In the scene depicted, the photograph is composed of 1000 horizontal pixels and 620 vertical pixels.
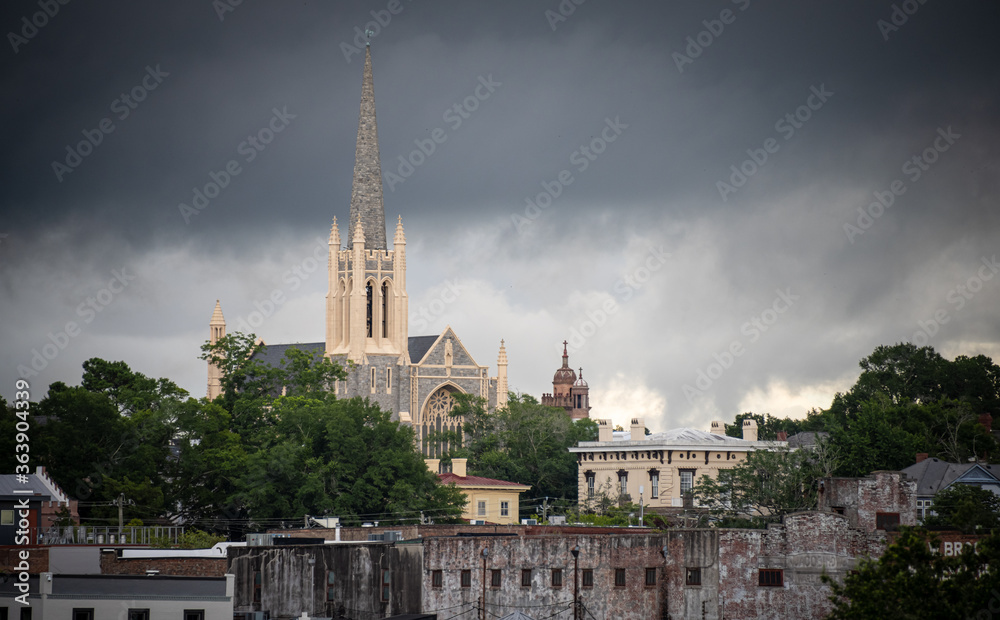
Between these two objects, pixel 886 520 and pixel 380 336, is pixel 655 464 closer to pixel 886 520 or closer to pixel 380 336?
pixel 886 520

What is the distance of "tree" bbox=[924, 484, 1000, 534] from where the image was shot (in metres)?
63.4

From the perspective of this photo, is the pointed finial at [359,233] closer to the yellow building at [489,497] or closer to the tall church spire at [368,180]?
the tall church spire at [368,180]

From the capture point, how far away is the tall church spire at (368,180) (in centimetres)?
15562

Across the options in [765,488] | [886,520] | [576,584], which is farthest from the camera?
[765,488]

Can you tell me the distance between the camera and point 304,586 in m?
58.3

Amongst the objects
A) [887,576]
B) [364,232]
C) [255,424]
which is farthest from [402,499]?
[364,232]

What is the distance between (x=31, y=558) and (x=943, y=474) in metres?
51.8

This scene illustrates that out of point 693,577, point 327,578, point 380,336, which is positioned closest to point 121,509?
point 327,578

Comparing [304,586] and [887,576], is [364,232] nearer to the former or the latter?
[304,586]

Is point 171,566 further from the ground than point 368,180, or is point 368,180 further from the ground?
point 368,180

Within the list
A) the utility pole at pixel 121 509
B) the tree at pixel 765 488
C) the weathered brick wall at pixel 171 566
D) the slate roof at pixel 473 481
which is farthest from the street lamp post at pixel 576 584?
the slate roof at pixel 473 481

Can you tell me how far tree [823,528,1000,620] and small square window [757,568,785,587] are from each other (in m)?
12.1

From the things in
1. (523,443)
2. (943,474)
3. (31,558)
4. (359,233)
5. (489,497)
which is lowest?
(31,558)

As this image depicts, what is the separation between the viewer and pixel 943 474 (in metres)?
86.1
